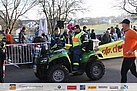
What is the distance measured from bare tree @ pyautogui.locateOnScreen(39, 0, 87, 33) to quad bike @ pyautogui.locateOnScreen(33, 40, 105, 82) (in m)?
28.9

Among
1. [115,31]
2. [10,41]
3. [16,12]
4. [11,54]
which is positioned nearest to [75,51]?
[11,54]

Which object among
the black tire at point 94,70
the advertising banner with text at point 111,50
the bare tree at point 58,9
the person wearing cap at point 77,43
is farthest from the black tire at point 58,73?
the bare tree at point 58,9

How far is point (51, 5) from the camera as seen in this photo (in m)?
36.7

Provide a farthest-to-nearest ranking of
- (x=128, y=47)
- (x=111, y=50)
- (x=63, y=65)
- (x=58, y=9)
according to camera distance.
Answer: (x=58, y=9), (x=111, y=50), (x=63, y=65), (x=128, y=47)

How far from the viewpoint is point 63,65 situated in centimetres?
750

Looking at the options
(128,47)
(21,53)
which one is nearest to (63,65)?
(128,47)

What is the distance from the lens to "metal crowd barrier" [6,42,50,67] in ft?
37.5

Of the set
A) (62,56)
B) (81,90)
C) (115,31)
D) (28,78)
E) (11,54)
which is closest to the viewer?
(81,90)

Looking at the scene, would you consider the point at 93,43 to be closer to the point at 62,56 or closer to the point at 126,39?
the point at 62,56

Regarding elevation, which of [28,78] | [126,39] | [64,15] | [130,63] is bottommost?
[28,78]

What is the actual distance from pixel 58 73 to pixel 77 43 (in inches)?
40.0

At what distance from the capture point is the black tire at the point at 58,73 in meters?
7.26

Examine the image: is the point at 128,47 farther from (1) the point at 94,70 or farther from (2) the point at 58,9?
(2) the point at 58,9

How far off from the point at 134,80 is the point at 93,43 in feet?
5.28
